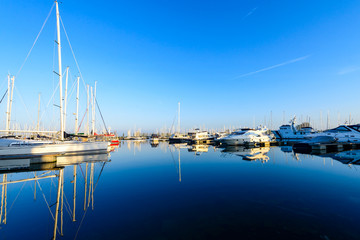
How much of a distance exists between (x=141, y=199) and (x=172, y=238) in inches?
164

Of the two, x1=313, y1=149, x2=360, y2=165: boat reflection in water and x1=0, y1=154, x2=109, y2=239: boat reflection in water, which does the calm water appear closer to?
x1=0, y1=154, x2=109, y2=239: boat reflection in water

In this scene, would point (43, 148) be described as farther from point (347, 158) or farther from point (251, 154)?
point (347, 158)

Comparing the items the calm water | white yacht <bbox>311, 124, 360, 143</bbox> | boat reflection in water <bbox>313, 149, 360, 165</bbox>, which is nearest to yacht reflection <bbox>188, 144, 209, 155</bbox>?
boat reflection in water <bbox>313, 149, 360, 165</bbox>

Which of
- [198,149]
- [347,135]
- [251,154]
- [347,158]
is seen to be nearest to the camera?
[347,158]

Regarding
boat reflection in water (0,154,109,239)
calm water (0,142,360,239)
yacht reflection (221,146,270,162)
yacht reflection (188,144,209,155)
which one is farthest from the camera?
yacht reflection (188,144,209,155)

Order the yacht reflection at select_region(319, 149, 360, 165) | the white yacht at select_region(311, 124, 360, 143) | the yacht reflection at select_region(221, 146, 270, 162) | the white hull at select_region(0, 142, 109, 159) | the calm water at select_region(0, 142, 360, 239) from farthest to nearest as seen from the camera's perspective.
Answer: the white yacht at select_region(311, 124, 360, 143)
the yacht reflection at select_region(221, 146, 270, 162)
the yacht reflection at select_region(319, 149, 360, 165)
the white hull at select_region(0, 142, 109, 159)
the calm water at select_region(0, 142, 360, 239)

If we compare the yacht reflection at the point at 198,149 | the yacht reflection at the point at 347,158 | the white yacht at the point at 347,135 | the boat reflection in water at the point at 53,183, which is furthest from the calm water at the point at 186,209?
the white yacht at the point at 347,135

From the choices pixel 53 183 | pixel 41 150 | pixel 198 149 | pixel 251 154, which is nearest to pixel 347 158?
pixel 251 154

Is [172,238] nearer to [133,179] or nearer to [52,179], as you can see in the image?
[133,179]

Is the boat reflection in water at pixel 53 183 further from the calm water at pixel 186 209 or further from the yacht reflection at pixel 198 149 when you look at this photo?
the yacht reflection at pixel 198 149

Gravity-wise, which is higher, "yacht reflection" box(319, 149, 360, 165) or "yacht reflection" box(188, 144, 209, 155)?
"yacht reflection" box(319, 149, 360, 165)

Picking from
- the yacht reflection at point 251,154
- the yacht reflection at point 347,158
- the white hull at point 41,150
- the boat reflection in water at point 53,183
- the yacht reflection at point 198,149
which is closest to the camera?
the boat reflection in water at point 53,183

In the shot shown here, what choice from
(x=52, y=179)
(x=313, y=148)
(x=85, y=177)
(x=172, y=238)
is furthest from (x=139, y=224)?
(x=313, y=148)

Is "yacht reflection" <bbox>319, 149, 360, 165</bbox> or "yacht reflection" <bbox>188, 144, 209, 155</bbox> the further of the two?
"yacht reflection" <bbox>188, 144, 209, 155</bbox>
